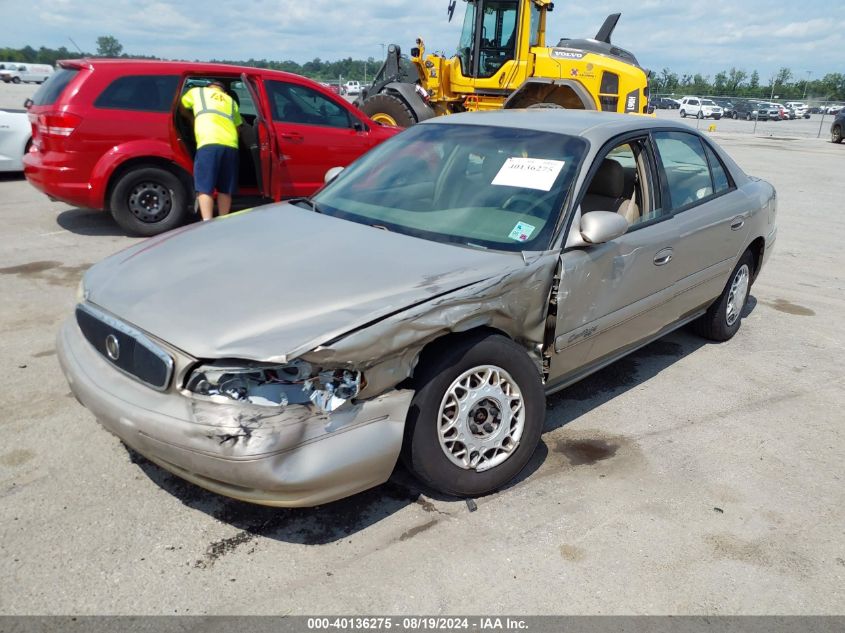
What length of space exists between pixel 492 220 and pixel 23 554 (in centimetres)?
244

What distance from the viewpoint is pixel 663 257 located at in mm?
3787

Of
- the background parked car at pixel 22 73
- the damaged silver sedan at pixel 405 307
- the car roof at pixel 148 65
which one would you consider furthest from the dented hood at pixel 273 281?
the background parked car at pixel 22 73

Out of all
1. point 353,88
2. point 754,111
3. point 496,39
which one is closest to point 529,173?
point 496,39

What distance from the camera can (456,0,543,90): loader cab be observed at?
39.4 feet

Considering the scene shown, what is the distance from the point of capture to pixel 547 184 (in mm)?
3354

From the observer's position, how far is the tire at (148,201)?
694 centimetres

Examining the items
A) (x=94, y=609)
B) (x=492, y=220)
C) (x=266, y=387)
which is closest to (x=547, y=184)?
(x=492, y=220)

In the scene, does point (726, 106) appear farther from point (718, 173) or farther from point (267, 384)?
point (267, 384)

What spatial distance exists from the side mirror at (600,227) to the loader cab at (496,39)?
9.87 meters

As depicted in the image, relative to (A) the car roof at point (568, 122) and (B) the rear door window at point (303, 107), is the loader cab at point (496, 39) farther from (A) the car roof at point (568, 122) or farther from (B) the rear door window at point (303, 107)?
(A) the car roof at point (568, 122)

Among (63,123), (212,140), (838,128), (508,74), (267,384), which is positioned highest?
(508,74)

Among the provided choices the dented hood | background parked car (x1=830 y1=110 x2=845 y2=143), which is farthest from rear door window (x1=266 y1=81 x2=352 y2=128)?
background parked car (x1=830 y1=110 x2=845 y2=143)

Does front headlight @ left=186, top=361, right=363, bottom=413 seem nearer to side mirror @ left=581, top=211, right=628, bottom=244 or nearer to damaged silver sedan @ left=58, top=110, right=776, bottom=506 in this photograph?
damaged silver sedan @ left=58, top=110, right=776, bottom=506

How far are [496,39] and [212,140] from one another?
7.70 m
